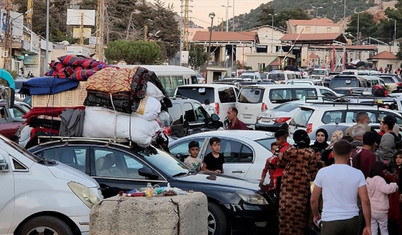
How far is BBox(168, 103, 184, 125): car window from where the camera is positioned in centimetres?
1981

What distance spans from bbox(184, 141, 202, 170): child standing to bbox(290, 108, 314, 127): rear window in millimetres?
6719

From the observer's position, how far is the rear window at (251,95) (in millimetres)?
28234

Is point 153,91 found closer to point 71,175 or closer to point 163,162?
point 163,162

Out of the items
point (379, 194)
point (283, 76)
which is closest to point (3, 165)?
point (379, 194)

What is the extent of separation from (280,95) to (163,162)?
18.5 m

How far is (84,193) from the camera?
29.9ft

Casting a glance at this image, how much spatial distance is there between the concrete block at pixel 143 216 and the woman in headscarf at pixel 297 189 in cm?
270

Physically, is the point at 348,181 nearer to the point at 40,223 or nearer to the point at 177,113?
the point at 40,223

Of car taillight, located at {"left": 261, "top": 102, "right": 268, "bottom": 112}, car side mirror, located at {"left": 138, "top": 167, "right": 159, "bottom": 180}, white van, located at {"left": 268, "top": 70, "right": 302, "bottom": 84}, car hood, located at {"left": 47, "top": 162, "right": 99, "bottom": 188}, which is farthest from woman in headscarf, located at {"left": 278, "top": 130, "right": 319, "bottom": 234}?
white van, located at {"left": 268, "top": 70, "right": 302, "bottom": 84}

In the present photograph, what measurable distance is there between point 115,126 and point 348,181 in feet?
12.3

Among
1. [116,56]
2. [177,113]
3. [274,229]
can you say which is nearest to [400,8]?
[116,56]

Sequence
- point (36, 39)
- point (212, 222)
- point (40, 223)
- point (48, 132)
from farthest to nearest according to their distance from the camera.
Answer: point (36, 39), point (48, 132), point (212, 222), point (40, 223)

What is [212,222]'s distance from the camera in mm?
10055

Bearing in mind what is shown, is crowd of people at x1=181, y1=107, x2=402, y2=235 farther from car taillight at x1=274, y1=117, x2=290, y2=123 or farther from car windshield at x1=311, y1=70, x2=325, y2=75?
car windshield at x1=311, y1=70, x2=325, y2=75
